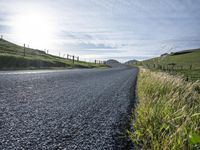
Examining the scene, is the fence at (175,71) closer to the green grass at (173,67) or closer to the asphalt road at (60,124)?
the green grass at (173,67)

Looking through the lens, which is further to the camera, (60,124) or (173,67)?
(173,67)

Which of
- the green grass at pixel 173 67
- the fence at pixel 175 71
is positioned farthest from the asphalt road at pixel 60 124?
the fence at pixel 175 71

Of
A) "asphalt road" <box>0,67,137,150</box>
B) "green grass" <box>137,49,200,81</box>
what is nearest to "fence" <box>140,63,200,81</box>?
"green grass" <box>137,49,200,81</box>

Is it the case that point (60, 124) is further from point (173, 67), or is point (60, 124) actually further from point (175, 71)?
point (173, 67)

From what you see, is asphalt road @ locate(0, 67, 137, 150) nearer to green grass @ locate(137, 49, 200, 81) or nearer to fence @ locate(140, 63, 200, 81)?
green grass @ locate(137, 49, 200, 81)

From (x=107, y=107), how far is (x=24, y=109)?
8.59 ft

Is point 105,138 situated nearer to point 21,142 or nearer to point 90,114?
point 21,142

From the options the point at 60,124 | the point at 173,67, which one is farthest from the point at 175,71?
the point at 60,124

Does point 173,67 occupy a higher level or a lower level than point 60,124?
higher

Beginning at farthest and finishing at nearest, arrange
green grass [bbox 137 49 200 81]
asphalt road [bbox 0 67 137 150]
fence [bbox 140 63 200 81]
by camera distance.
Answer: fence [bbox 140 63 200 81] → green grass [bbox 137 49 200 81] → asphalt road [bbox 0 67 137 150]

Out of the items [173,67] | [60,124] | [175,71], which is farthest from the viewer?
[173,67]

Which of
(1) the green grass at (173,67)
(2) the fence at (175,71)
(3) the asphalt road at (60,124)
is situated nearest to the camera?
(3) the asphalt road at (60,124)

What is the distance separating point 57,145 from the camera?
4.31m

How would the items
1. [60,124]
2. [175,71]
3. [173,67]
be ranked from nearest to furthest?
1. [60,124]
2. [175,71]
3. [173,67]
